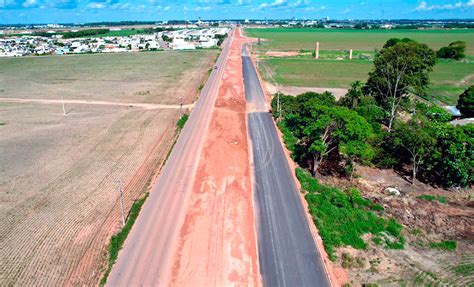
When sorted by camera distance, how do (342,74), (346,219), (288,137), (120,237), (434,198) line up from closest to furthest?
1. (120,237)
2. (346,219)
3. (434,198)
4. (288,137)
5. (342,74)

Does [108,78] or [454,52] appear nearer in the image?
[108,78]

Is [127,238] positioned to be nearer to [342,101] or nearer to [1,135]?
[1,135]

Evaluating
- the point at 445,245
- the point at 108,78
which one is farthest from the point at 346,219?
the point at 108,78

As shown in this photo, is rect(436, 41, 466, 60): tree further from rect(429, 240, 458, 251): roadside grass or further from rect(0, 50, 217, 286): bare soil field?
rect(429, 240, 458, 251): roadside grass

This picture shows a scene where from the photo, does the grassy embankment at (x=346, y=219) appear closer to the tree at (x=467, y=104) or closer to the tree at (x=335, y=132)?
the tree at (x=335, y=132)

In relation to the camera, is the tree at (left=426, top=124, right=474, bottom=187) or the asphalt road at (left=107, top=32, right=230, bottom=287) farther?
the tree at (left=426, top=124, right=474, bottom=187)

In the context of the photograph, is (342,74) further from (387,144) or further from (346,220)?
(346,220)

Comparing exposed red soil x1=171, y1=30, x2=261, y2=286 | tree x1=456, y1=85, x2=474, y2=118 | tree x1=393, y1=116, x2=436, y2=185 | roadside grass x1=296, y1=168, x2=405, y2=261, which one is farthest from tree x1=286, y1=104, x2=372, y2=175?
tree x1=456, y1=85, x2=474, y2=118

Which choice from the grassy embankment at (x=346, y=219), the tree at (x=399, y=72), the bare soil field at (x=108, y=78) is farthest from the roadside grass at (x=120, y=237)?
the bare soil field at (x=108, y=78)
